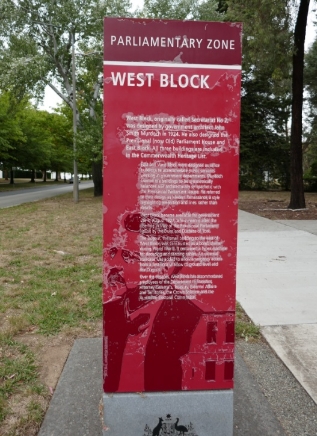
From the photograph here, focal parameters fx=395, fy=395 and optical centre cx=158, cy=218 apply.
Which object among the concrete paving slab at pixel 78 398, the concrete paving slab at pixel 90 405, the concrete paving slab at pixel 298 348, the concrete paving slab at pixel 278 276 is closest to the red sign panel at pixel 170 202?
the concrete paving slab at pixel 90 405

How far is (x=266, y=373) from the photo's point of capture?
320 cm

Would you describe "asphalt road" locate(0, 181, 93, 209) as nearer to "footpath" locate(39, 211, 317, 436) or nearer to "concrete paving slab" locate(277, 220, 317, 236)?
"concrete paving slab" locate(277, 220, 317, 236)

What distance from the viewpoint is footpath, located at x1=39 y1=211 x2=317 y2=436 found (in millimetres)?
2570

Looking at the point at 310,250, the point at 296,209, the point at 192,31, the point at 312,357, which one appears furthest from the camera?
the point at 296,209

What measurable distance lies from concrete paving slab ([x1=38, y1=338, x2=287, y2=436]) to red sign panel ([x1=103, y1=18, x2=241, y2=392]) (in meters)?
0.48

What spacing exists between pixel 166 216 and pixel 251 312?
2714 mm

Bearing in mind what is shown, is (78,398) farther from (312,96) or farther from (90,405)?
(312,96)

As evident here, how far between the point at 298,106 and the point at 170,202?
14.0 meters

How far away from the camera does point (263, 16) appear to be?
1285 cm

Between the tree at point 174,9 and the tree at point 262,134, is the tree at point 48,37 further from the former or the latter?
the tree at point 262,134

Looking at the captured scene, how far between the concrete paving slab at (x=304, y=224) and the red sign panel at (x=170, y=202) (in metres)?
8.36

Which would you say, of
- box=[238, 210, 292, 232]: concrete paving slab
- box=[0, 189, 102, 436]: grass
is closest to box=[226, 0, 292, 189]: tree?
box=[238, 210, 292, 232]: concrete paving slab

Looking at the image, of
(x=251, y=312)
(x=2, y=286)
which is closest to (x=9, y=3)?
(x=2, y=286)

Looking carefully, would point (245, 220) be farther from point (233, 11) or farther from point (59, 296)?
point (59, 296)
